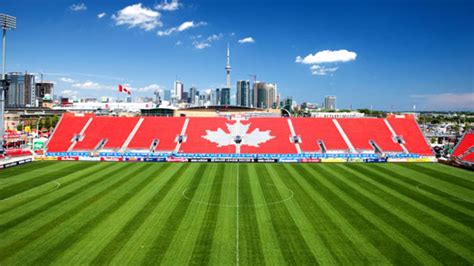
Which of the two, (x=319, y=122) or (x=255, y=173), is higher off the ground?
(x=319, y=122)

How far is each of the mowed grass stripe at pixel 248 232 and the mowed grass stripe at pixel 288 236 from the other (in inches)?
48.4

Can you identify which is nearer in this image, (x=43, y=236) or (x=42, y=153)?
(x=43, y=236)

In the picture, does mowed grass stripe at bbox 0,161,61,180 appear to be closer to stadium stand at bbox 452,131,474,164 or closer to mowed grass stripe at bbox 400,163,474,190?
mowed grass stripe at bbox 400,163,474,190

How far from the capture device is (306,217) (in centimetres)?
2130

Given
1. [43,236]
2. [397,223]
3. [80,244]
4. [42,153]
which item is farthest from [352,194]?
[42,153]

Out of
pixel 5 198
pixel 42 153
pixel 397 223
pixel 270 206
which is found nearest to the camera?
pixel 397 223

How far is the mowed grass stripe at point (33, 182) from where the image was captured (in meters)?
27.0

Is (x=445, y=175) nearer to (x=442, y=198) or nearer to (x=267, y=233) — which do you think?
(x=442, y=198)

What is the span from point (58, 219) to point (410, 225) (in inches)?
924

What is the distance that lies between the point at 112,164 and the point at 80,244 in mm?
25557

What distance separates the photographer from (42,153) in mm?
44781

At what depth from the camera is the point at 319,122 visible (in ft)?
183

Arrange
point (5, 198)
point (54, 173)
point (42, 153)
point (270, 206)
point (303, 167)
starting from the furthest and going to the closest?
1. point (42, 153)
2. point (303, 167)
3. point (54, 173)
4. point (5, 198)
5. point (270, 206)

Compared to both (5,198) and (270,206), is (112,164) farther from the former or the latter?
(270,206)
